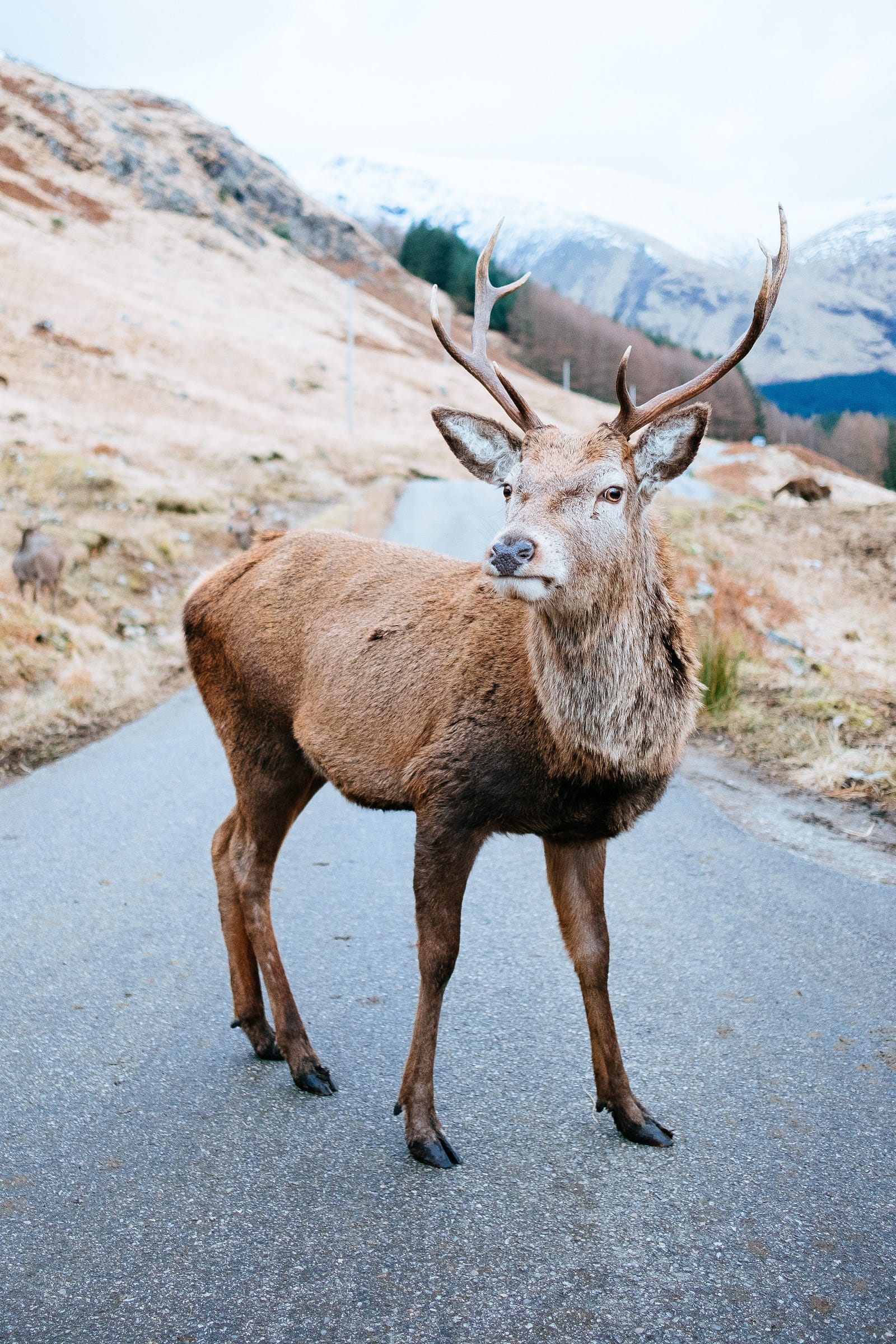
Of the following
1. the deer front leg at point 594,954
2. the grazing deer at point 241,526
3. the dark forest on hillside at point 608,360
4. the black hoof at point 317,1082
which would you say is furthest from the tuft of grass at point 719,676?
the dark forest on hillside at point 608,360

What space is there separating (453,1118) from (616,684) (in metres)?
1.51

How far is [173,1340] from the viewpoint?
2186 mm

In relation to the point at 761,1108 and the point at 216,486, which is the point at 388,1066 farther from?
the point at 216,486

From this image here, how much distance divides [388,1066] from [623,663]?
1678 millimetres

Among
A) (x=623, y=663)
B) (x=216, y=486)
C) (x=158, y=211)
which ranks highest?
(x=158, y=211)

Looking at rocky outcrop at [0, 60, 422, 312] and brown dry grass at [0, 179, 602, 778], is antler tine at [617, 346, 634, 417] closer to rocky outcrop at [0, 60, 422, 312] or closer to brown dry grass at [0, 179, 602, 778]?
brown dry grass at [0, 179, 602, 778]

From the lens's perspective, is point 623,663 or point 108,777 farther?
point 108,777

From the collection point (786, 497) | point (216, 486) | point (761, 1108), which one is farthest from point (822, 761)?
point (786, 497)

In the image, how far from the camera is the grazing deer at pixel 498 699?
2973mm

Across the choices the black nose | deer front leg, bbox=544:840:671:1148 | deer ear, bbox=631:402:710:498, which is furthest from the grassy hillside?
the black nose

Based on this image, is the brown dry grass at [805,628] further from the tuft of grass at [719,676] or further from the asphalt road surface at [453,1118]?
the asphalt road surface at [453,1118]

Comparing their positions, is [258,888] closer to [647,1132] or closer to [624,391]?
[647,1132]

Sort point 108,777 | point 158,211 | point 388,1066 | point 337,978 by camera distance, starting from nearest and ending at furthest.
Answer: point 388,1066 → point 337,978 → point 108,777 → point 158,211

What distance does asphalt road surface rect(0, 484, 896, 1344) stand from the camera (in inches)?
91.4
